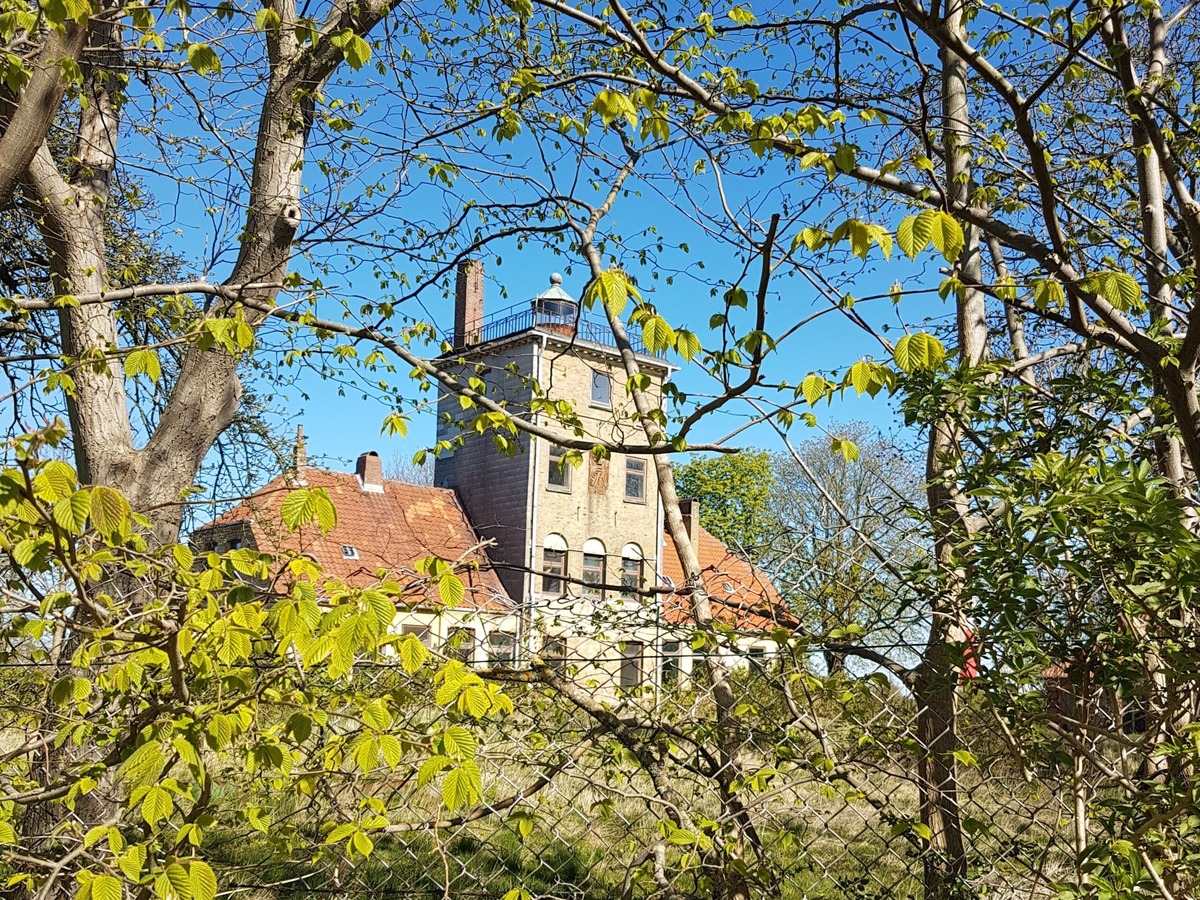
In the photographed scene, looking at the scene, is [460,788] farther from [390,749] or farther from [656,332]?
[656,332]

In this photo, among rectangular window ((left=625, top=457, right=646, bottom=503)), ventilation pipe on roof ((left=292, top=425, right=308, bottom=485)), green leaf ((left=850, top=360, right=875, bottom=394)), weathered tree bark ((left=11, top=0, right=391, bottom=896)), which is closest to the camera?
green leaf ((left=850, top=360, right=875, bottom=394))

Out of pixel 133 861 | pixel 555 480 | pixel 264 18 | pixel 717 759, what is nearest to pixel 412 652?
pixel 133 861

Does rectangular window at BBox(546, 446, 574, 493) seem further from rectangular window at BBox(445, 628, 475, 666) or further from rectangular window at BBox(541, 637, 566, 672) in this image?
rectangular window at BBox(445, 628, 475, 666)

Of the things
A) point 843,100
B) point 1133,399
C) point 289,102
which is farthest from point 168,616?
point 289,102

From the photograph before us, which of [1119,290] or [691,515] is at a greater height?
[691,515]

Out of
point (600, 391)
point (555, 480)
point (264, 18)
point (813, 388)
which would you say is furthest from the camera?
point (600, 391)

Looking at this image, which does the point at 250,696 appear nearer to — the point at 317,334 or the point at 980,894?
the point at 980,894

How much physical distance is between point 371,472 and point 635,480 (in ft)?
21.0

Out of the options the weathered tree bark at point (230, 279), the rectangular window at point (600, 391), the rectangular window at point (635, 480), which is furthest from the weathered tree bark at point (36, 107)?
the rectangular window at point (635, 480)

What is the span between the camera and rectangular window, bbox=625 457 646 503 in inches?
933

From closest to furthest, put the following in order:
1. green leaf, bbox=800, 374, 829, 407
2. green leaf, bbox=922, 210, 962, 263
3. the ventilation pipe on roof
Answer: green leaf, bbox=922, 210, 962, 263 < green leaf, bbox=800, 374, 829, 407 < the ventilation pipe on roof

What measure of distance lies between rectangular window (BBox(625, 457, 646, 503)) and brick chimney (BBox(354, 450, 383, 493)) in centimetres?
595

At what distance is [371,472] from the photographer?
22094mm

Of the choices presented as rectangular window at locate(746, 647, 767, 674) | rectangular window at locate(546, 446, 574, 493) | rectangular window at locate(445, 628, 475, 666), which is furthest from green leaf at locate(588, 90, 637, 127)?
rectangular window at locate(546, 446, 574, 493)
